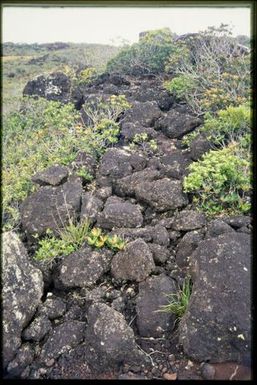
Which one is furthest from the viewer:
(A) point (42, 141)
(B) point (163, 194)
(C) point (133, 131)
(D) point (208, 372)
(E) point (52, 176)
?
(A) point (42, 141)

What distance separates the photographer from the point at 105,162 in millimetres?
5758

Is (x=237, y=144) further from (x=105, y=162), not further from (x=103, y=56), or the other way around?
(x=103, y=56)

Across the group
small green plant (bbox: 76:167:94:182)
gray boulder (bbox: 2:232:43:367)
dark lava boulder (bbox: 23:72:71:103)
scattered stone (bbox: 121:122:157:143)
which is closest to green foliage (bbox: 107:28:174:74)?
dark lava boulder (bbox: 23:72:71:103)

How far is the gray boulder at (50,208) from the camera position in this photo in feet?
15.6

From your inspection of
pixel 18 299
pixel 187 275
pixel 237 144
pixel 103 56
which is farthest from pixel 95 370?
pixel 103 56

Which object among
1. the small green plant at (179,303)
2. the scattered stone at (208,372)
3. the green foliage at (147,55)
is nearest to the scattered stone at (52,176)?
the small green plant at (179,303)

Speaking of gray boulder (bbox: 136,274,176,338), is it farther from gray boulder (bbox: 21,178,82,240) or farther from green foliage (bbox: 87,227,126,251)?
gray boulder (bbox: 21,178,82,240)

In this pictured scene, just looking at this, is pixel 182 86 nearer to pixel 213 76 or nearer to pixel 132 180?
pixel 213 76

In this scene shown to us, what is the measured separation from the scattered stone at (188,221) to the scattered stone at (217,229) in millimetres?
230

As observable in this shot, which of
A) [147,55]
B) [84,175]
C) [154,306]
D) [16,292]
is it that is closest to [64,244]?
[16,292]

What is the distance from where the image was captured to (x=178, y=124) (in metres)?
6.57

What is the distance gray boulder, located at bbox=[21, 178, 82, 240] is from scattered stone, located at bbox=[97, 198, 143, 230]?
40cm

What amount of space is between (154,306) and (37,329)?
1.03m

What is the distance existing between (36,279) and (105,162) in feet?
7.98
